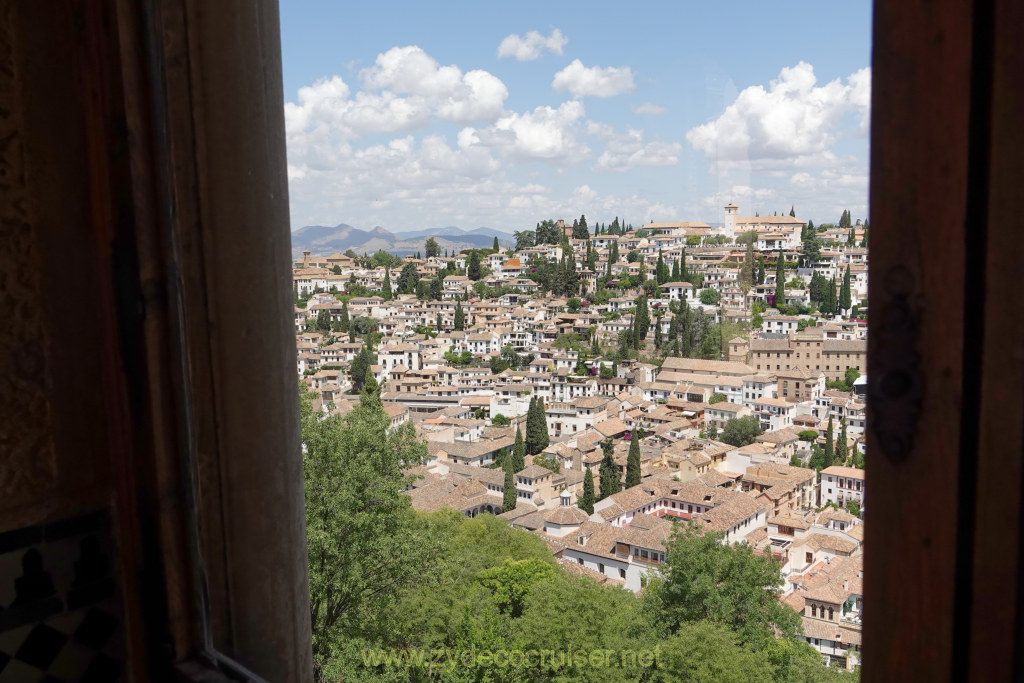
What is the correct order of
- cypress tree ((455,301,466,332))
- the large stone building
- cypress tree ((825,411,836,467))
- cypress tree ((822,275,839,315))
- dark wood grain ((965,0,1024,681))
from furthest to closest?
cypress tree ((455,301,466,332)) < cypress tree ((825,411,836,467)) < the large stone building < cypress tree ((822,275,839,315)) < dark wood grain ((965,0,1024,681))

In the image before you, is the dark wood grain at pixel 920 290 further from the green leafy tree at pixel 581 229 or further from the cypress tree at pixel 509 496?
the green leafy tree at pixel 581 229

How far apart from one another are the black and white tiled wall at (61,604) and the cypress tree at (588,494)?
11314mm

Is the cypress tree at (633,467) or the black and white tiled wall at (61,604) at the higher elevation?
the black and white tiled wall at (61,604)

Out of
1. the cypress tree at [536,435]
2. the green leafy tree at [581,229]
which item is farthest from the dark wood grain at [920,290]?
the green leafy tree at [581,229]

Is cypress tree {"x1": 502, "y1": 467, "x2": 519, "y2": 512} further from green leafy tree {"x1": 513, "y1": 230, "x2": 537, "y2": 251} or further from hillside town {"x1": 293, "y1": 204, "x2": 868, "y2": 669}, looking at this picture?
green leafy tree {"x1": 513, "y1": 230, "x2": 537, "y2": 251}

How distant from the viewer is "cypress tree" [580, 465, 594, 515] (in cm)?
1176

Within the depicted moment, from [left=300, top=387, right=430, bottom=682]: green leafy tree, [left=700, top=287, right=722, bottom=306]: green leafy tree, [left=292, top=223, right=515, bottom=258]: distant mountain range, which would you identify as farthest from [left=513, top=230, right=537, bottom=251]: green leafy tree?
[left=300, top=387, right=430, bottom=682]: green leafy tree

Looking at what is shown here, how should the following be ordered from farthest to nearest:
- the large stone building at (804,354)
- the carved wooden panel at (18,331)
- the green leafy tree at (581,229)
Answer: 1. the green leafy tree at (581,229)
2. the large stone building at (804,354)
3. the carved wooden panel at (18,331)

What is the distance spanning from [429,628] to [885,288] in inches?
202

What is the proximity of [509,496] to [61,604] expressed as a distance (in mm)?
12092

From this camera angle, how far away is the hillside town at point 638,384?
6.45 metres

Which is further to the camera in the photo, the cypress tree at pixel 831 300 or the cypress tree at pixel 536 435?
the cypress tree at pixel 536 435

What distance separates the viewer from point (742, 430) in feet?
37.5

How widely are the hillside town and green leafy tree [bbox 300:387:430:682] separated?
1.80ft
